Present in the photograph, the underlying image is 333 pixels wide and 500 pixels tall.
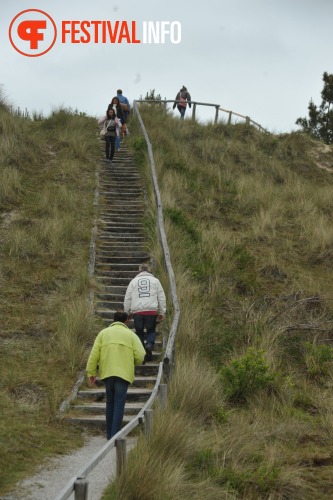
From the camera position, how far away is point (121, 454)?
240 inches

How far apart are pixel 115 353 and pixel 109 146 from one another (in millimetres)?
14020

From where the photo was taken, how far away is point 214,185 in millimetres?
21500

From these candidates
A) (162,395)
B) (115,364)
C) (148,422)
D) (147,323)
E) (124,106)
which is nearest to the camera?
(148,422)

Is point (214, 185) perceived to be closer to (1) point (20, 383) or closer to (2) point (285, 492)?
(1) point (20, 383)

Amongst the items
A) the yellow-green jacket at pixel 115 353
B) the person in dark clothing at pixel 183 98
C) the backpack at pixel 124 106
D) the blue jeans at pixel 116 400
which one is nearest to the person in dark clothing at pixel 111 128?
the backpack at pixel 124 106

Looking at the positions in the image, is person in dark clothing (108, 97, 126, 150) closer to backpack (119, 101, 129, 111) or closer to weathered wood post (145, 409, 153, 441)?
backpack (119, 101, 129, 111)

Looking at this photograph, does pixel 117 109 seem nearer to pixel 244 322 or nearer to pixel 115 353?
pixel 244 322

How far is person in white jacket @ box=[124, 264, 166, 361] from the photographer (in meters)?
10.8

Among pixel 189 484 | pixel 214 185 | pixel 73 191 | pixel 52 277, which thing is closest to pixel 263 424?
pixel 189 484

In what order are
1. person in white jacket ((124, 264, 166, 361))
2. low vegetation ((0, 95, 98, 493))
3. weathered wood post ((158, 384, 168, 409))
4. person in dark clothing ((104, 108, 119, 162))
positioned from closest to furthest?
1. weathered wood post ((158, 384, 168, 409))
2. low vegetation ((0, 95, 98, 493))
3. person in white jacket ((124, 264, 166, 361))
4. person in dark clothing ((104, 108, 119, 162))

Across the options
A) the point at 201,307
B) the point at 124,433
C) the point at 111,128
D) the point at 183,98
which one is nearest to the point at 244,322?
the point at 201,307

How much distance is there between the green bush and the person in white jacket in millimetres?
1438

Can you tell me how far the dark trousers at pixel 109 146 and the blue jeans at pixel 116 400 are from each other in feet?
44.0

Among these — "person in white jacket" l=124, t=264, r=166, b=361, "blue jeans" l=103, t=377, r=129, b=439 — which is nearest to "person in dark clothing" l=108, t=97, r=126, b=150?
"person in white jacket" l=124, t=264, r=166, b=361
